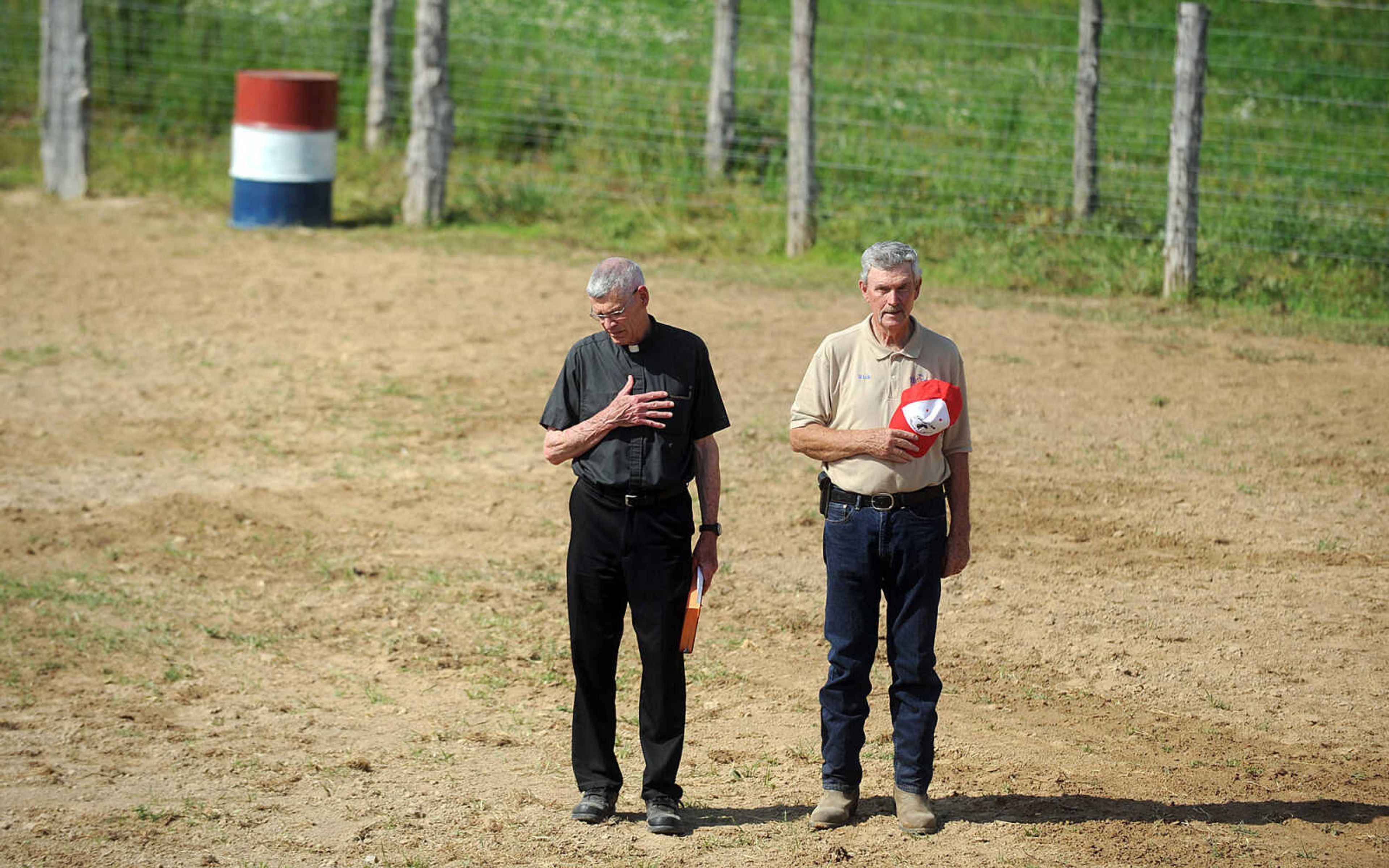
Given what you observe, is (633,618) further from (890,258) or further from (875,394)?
(890,258)

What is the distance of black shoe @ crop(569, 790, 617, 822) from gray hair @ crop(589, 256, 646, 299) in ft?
5.66

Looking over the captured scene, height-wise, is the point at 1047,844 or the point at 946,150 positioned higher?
the point at 946,150

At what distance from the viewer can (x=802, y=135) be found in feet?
43.6

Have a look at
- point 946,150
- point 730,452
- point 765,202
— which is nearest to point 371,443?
point 730,452

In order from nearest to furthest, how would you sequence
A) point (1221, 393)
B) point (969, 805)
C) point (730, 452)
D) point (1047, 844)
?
1. point (1047, 844)
2. point (969, 805)
3. point (730, 452)
4. point (1221, 393)

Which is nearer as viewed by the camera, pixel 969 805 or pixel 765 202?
pixel 969 805

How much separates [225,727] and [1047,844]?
3.27 metres

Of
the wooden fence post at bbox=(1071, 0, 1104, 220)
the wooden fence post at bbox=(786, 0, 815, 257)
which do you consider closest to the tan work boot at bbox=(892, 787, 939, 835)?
the wooden fence post at bbox=(786, 0, 815, 257)

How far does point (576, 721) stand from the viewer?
5.14 m

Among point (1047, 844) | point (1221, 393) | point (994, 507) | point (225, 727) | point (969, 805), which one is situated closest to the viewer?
point (1047, 844)

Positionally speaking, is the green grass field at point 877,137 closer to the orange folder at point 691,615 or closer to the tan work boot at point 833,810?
the tan work boot at point 833,810

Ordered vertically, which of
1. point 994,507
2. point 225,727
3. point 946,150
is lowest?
point 225,727

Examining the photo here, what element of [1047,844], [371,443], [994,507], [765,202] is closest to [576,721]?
[1047,844]

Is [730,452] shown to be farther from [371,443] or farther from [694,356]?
[694,356]
